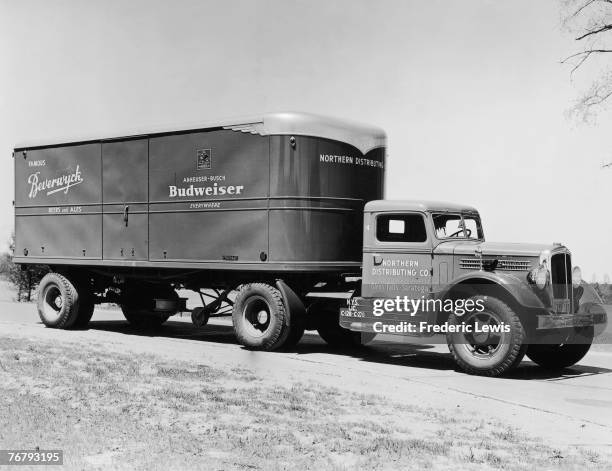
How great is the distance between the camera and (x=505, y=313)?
11.0m

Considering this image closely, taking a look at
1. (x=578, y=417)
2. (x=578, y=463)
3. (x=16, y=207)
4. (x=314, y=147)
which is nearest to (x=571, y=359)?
(x=578, y=417)

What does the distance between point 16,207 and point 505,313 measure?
11.0 m

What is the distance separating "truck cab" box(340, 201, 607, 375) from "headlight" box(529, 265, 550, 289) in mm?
13

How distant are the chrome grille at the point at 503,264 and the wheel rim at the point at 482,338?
721 millimetres

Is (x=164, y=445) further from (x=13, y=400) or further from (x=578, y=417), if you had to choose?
(x=578, y=417)

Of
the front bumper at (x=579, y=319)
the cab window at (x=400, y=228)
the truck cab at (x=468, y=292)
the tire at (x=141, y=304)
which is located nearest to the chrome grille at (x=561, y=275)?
the truck cab at (x=468, y=292)

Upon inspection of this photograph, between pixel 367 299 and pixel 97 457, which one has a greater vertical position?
pixel 367 299

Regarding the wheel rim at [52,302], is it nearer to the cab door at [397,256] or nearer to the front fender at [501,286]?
the cab door at [397,256]

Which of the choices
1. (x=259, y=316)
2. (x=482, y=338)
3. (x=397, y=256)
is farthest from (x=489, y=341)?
(x=259, y=316)

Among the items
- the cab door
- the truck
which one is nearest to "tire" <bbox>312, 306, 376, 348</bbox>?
the truck

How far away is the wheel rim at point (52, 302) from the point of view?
17.1 metres

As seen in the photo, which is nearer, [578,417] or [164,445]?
[164,445]

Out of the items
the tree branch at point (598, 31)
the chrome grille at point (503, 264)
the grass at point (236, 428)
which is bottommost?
the grass at point (236, 428)

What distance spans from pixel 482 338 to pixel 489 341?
0.38ft
